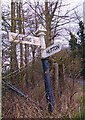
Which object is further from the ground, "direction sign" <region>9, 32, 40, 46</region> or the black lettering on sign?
"direction sign" <region>9, 32, 40, 46</region>

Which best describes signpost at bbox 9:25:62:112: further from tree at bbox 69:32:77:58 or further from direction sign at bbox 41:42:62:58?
tree at bbox 69:32:77:58

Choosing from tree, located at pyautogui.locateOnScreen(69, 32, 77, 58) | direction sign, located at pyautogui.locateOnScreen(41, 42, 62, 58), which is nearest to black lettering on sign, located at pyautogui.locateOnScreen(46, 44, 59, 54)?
direction sign, located at pyautogui.locateOnScreen(41, 42, 62, 58)

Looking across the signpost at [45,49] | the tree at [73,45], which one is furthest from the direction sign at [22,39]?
the tree at [73,45]

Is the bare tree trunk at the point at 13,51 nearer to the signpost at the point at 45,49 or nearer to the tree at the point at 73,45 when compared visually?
the signpost at the point at 45,49

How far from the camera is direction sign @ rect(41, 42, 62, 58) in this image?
222 centimetres

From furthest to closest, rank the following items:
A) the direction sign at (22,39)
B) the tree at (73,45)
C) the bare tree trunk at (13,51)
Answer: the tree at (73,45)
the bare tree trunk at (13,51)
the direction sign at (22,39)

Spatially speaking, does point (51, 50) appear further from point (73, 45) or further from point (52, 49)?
point (73, 45)

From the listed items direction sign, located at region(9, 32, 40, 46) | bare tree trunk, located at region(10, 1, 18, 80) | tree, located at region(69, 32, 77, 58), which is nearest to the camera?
direction sign, located at region(9, 32, 40, 46)

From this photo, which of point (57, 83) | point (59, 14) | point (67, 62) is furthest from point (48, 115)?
point (59, 14)

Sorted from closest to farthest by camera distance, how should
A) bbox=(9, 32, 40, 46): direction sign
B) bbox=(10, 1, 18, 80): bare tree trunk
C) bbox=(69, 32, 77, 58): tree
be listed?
bbox=(9, 32, 40, 46): direction sign
bbox=(10, 1, 18, 80): bare tree trunk
bbox=(69, 32, 77, 58): tree

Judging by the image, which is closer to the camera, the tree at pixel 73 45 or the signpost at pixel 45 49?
the signpost at pixel 45 49

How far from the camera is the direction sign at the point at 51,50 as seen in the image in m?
2.22

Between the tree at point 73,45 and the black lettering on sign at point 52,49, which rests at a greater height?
the tree at point 73,45

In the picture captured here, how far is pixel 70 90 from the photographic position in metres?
2.37
